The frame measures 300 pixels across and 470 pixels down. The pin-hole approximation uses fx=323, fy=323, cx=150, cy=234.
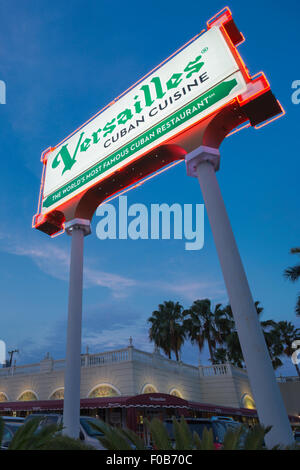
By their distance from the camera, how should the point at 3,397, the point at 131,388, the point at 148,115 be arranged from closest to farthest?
1. the point at 148,115
2. the point at 131,388
3. the point at 3,397

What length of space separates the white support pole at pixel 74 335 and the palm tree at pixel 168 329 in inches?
1036

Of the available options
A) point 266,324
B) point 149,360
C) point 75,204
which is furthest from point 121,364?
point 266,324

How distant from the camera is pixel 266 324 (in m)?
37.6

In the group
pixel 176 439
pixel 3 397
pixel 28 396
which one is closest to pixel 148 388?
pixel 28 396

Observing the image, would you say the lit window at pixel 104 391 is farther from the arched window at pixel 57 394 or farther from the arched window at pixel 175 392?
the arched window at pixel 175 392

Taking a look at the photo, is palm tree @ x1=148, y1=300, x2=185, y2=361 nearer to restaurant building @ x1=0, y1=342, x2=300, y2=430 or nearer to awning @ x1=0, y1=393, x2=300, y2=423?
restaurant building @ x1=0, y1=342, x2=300, y2=430

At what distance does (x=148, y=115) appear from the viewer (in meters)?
9.75

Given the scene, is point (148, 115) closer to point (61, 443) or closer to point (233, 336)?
point (61, 443)

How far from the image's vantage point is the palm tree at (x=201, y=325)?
34.6m

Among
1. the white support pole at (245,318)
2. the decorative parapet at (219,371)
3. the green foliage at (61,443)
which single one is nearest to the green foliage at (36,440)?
the green foliage at (61,443)

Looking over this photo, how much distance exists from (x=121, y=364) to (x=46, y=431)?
17.2 meters

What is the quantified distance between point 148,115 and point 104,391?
55.1ft

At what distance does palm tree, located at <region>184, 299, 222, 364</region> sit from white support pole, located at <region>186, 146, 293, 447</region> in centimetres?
2987
